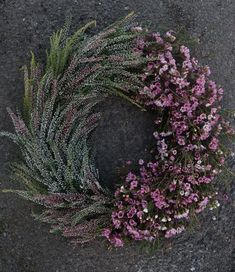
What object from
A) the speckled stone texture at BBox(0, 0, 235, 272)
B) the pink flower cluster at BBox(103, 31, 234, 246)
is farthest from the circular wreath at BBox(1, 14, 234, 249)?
the speckled stone texture at BBox(0, 0, 235, 272)

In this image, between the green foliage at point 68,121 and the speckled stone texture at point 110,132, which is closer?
the green foliage at point 68,121

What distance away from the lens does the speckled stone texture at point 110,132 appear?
3193 millimetres

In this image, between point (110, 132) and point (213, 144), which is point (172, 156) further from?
point (110, 132)

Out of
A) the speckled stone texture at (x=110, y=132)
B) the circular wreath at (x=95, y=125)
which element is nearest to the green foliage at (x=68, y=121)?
the circular wreath at (x=95, y=125)

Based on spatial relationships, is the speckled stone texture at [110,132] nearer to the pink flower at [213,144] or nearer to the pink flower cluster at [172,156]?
the pink flower cluster at [172,156]

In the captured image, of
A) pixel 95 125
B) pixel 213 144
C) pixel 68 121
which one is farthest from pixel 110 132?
pixel 213 144

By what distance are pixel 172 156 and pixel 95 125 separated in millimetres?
451

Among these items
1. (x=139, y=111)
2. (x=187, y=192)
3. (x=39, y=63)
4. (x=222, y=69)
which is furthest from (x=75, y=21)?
(x=187, y=192)

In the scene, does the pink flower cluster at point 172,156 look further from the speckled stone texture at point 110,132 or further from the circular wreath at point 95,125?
the speckled stone texture at point 110,132

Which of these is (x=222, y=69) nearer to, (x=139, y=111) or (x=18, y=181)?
(x=139, y=111)

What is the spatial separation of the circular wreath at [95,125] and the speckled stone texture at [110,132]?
5.0 inches

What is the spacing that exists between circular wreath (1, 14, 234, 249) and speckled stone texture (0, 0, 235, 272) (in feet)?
0.42

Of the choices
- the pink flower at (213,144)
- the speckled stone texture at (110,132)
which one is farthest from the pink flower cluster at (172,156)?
the speckled stone texture at (110,132)

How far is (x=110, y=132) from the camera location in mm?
3268
